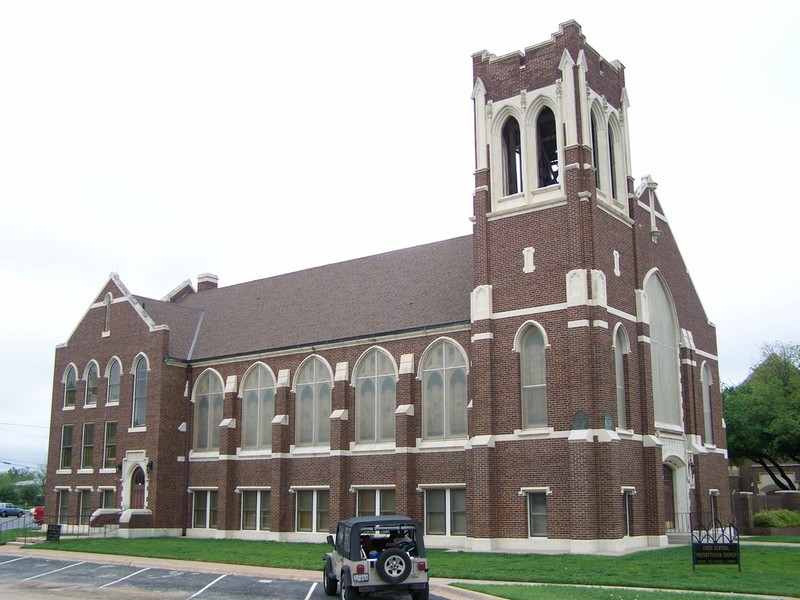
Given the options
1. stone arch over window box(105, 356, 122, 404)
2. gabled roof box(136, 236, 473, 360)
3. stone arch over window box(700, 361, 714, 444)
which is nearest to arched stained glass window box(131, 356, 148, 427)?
stone arch over window box(105, 356, 122, 404)

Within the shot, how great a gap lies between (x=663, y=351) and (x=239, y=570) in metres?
18.0

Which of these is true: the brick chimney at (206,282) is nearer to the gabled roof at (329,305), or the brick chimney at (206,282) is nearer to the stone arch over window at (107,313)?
the gabled roof at (329,305)

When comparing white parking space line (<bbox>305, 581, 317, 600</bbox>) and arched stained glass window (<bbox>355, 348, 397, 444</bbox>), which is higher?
arched stained glass window (<bbox>355, 348, 397, 444</bbox>)

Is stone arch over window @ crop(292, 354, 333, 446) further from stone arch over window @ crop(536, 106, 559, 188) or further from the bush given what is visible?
the bush

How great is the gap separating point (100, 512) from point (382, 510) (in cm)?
1358

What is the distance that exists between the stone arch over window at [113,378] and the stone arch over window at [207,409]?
4449 millimetres

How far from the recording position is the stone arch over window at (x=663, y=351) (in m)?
32.3

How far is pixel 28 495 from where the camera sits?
358ft

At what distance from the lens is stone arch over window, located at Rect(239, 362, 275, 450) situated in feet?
123

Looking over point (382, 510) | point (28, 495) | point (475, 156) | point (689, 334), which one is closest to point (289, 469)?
point (382, 510)

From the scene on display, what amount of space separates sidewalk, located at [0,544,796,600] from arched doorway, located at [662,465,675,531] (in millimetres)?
13439

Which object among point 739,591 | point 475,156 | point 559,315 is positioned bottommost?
point 739,591

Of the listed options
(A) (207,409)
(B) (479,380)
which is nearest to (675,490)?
(B) (479,380)

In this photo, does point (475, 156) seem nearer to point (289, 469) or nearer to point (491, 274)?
point (491, 274)
